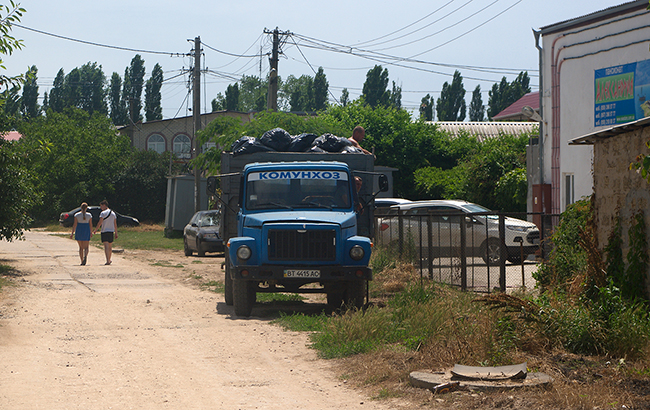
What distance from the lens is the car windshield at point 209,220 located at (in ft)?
77.9

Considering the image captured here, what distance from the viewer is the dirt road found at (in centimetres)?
634

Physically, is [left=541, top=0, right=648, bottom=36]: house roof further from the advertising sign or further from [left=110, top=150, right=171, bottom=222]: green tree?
[left=110, top=150, right=171, bottom=222]: green tree

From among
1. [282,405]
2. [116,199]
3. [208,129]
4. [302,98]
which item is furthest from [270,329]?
[302,98]

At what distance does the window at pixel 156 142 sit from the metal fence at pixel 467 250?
51.1m

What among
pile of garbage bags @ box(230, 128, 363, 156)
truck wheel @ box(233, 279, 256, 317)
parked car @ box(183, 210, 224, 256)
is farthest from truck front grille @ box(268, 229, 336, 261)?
parked car @ box(183, 210, 224, 256)

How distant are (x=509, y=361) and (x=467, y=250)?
6161mm

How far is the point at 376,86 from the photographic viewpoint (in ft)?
277

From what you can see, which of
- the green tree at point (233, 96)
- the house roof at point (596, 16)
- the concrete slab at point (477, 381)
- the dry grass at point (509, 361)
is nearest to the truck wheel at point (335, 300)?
the dry grass at point (509, 361)

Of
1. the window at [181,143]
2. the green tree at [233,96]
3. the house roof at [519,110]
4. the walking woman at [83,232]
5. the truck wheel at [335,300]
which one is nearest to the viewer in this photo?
the truck wheel at [335,300]

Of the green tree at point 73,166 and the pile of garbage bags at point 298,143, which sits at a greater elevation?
the green tree at point 73,166

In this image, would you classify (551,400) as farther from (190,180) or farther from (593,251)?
(190,180)

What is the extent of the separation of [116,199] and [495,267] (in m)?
41.4

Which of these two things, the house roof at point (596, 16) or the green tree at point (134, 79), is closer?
the house roof at point (596, 16)

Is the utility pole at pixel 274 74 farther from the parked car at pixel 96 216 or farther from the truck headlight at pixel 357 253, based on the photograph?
the parked car at pixel 96 216
